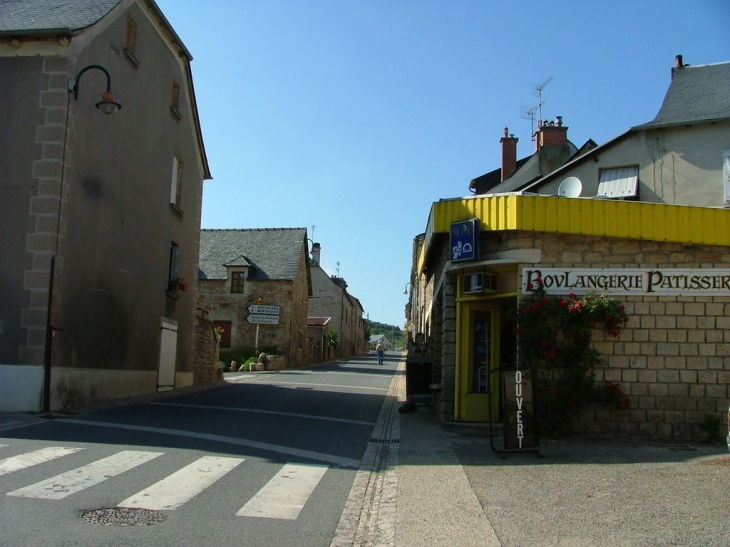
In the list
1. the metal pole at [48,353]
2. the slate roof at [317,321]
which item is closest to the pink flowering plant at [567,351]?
the metal pole at [48,353]

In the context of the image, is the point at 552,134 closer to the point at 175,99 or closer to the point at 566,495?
the point at 175,99

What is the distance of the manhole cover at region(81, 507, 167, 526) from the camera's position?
565 centimetres

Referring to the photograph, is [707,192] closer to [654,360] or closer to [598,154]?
[598,154]

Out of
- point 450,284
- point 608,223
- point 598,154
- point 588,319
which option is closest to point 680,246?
point 608,223

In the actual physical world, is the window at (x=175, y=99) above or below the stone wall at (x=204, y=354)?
above

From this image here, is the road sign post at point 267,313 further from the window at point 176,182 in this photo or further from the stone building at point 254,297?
the window at point 176,182

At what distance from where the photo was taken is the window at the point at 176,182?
66.5 feet

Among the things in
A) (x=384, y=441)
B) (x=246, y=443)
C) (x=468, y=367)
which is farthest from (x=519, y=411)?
Answer: (x=246, y=443)

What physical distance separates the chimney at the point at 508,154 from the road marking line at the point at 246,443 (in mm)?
24234

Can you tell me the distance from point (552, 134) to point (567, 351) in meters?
20.7

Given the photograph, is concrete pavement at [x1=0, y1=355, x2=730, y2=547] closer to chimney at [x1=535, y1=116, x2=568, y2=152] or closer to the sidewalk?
the sidewalk

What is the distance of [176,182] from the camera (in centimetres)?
2070

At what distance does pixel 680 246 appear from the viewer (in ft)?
35.8

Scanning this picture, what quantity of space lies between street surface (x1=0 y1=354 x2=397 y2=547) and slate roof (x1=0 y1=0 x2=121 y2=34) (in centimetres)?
718
